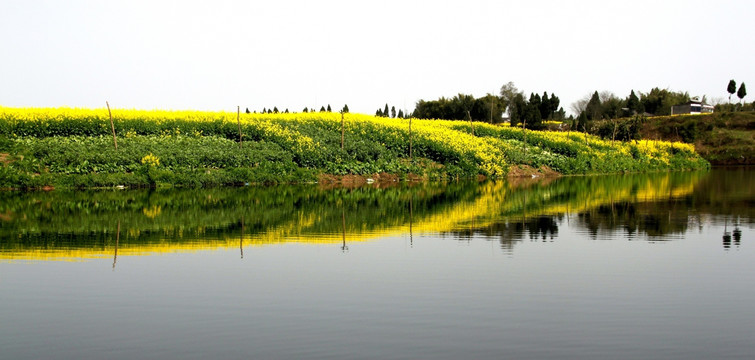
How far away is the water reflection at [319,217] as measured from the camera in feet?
49.4

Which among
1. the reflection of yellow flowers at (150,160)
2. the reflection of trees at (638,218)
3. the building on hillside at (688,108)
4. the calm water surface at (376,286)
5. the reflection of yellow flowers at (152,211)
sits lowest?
the reflection of trees at (638,218)

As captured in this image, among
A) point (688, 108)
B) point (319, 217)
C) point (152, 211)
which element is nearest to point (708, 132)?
point (688, 108)

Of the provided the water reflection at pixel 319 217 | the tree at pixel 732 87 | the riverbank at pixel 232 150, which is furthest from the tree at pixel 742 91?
the water reflection at pixel 319 217

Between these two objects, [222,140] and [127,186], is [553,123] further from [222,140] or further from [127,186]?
[127,186]

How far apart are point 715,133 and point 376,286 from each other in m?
84.4

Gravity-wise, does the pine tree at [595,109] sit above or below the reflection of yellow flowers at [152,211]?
above

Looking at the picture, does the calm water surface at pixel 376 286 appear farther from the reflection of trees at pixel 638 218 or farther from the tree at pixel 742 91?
the tree at pixel 742 91

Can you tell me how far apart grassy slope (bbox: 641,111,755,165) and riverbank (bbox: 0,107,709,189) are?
1181 inches

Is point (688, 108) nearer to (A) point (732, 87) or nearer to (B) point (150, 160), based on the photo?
(A) point (732, 87)

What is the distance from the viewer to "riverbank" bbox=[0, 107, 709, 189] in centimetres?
3503

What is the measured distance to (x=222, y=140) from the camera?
137ft

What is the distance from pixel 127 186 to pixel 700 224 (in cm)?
2610

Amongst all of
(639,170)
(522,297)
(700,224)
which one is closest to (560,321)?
(522,297)

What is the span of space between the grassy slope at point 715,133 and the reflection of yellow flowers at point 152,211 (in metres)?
69.7
